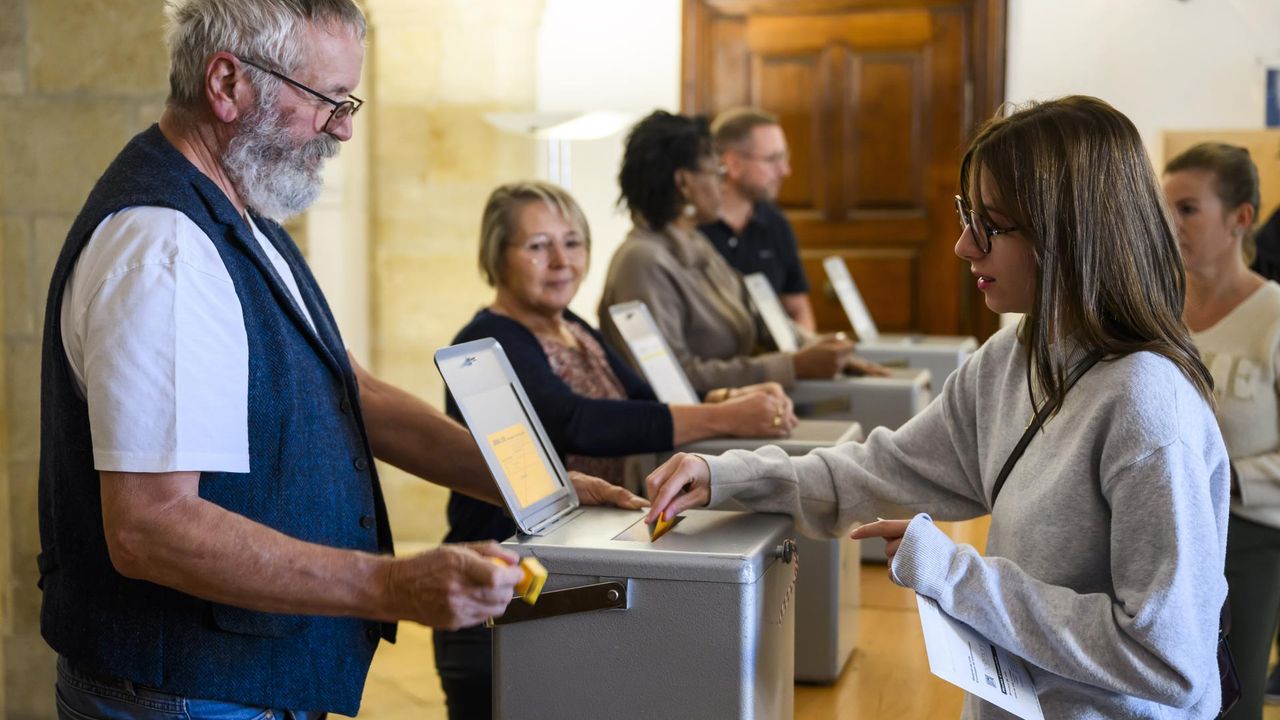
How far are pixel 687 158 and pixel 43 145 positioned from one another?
1569mm

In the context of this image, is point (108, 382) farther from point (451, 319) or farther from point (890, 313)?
point (890, 313)

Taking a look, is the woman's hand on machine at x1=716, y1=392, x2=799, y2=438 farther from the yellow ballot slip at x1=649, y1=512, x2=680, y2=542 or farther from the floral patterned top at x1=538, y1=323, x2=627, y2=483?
the yellow ballot slip at x1=649, y1=512, x2=680, y2=542

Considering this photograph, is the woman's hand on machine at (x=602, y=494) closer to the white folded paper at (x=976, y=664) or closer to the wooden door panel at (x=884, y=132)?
the white folded paper at (x=976, y=664)

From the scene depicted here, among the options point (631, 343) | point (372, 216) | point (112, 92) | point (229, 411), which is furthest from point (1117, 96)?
point (229, 411)

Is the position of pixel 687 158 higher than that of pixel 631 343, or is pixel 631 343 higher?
pixel 687 158

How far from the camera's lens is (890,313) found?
20.7ft

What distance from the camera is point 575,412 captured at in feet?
7.82

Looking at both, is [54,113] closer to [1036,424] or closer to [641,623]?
[641,623]

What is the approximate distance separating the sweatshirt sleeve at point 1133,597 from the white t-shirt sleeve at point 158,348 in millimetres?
749

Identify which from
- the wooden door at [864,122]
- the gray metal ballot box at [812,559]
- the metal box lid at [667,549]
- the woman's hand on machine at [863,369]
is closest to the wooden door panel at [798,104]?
the wooden door at [864,122]

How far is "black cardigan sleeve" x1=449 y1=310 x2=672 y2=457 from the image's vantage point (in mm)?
2387

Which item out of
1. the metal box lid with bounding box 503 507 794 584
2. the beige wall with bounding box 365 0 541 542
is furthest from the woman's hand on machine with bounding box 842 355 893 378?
the beige wall with bounding box 365 0 541 542

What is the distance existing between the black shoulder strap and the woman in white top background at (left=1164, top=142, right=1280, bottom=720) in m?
0.98

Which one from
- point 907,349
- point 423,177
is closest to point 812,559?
point 907,349
